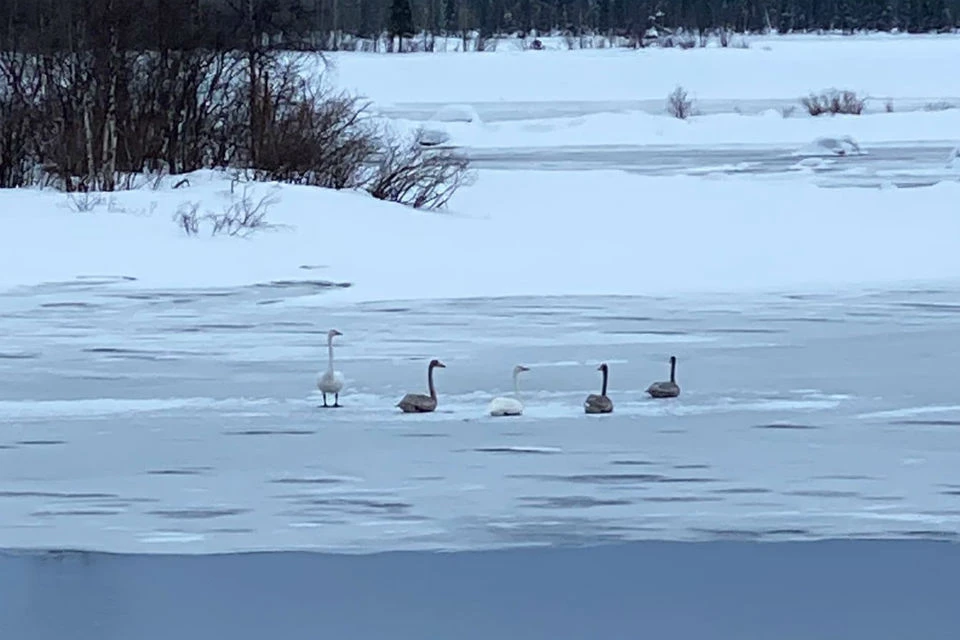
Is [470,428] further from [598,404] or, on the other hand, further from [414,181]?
[414,181]

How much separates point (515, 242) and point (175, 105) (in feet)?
25.3

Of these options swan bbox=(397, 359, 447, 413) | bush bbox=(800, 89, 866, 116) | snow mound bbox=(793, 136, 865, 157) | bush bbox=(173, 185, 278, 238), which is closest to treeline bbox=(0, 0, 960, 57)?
bush bbox=(800, 89, 866, 116)

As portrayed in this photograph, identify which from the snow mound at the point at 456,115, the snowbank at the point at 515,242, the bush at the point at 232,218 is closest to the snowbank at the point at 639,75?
the snow mound at the point at 456,115

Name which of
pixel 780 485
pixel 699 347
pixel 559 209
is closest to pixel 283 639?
pixel 780 485

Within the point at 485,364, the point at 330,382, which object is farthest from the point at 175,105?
the point at 330,382

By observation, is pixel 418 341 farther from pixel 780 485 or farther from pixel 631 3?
pixel 631 3

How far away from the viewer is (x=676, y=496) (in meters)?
7.48

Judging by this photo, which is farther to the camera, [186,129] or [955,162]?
[955,162]

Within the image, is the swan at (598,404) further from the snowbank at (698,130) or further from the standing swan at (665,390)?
the snowbank at (698,130)

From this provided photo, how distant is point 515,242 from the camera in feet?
59.3

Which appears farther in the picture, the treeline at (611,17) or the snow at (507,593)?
the treeline at (611,17)

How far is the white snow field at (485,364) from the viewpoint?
7266 millimetres

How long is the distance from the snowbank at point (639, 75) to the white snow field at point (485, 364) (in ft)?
88.9

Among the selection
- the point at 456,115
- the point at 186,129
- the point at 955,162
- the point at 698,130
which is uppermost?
the point at 186,129
